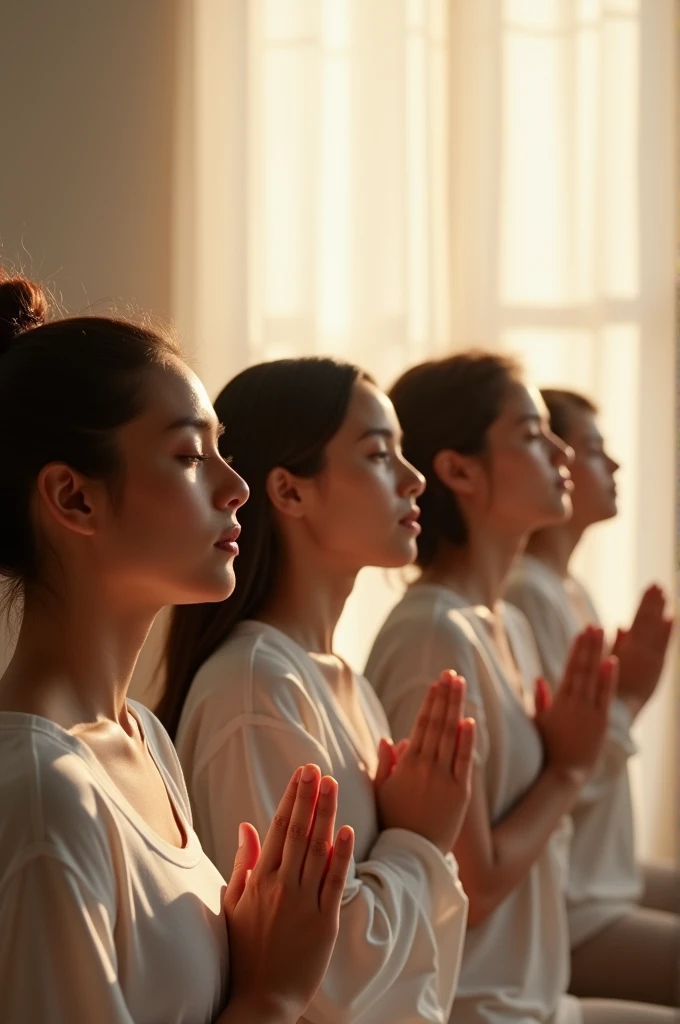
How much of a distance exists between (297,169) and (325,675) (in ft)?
4.58

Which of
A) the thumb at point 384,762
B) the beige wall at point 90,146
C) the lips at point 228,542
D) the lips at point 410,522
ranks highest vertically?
the beige wall at point 90,146

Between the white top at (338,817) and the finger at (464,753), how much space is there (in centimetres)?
9

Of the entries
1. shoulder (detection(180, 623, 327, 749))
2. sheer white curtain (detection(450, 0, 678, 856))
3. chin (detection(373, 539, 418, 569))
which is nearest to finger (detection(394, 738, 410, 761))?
shoulder (detection(180, 623, 327, 749))

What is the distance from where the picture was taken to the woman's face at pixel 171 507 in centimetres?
118

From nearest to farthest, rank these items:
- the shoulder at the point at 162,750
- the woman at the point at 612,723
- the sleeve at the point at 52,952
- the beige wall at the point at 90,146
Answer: the sleeve at the point at 52,952 < the shoulder at the point at 162,750 < the beige wall at the point at 90,146 < the woman at the point at 612,723

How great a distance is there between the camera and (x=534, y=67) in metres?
3.65

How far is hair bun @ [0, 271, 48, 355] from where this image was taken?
1.23 meters

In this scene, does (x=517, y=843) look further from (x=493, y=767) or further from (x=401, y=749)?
(x=401, y=749)

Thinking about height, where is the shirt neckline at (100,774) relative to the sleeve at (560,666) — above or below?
above

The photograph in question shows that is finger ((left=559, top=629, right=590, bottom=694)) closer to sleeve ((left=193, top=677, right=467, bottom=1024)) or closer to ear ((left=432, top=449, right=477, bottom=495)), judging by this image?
ear ((left=432, top=449, right=477, bottom=495))

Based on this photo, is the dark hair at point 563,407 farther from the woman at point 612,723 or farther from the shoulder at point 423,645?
the shoulder at point 423,645

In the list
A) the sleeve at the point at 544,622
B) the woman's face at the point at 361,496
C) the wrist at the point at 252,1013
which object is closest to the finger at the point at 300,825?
the wrist at the point at 252,1013

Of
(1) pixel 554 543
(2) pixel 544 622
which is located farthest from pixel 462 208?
(2) pixel 544 622

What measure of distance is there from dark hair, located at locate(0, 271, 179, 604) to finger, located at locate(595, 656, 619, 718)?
1172 millimetres
